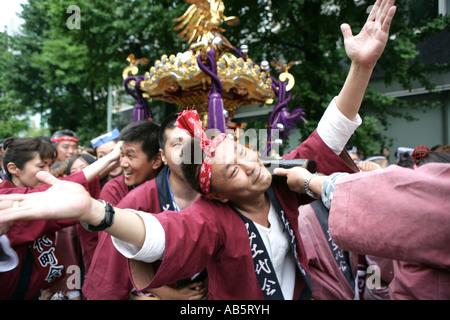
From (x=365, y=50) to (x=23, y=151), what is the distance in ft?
7.55

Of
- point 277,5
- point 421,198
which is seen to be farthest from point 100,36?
point 421,198

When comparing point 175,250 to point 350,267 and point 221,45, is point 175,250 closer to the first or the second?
point 350,267

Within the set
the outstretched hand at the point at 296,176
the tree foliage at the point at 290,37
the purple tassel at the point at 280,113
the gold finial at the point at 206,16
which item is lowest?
the outstretched hand at the point at 296,176

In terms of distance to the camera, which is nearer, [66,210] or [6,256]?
[66,210]

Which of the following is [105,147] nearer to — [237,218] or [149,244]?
[237,218]

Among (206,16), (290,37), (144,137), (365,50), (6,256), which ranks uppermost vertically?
(290,37)

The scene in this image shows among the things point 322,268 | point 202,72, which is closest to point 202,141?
point 322,268

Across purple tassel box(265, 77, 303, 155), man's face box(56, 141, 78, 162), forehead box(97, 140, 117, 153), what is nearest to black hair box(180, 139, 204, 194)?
forehead box(97, 140, 117, 153)

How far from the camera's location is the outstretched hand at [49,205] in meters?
1.01

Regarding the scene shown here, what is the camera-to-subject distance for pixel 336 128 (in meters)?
1.51

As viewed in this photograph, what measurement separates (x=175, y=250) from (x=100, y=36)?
→ 7.74m

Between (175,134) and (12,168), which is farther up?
(175,134)

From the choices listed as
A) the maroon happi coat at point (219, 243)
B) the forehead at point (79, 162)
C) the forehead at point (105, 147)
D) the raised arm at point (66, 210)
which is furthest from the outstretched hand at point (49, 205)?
the forehead at point (79, 162)

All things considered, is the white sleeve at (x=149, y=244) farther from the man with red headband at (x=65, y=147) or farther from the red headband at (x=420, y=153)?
the man with red headband at (x=65, y=147)
